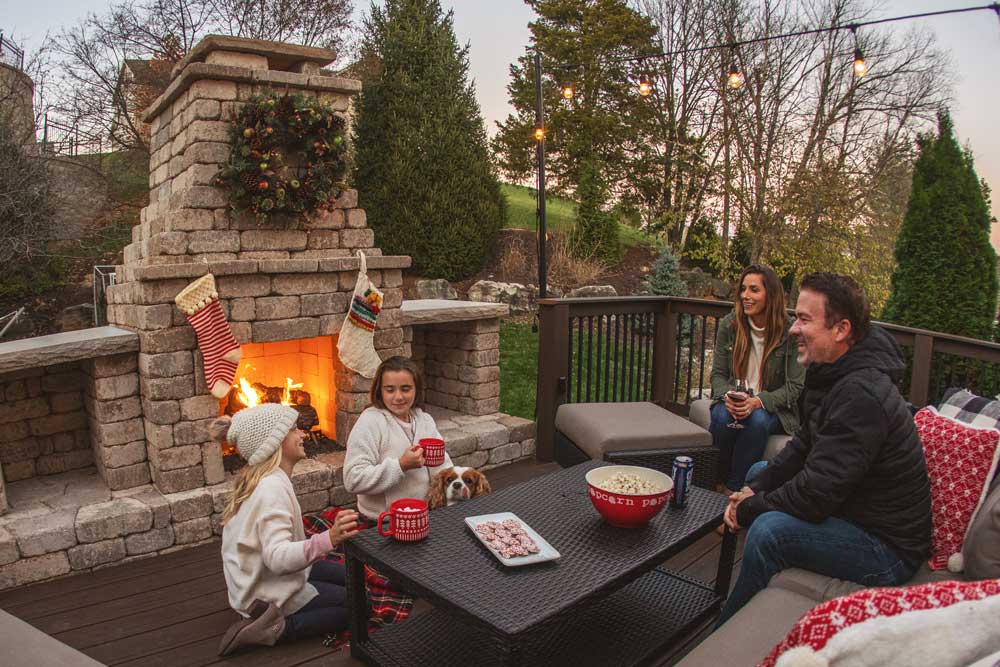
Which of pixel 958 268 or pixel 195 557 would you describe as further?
pixel 958 268

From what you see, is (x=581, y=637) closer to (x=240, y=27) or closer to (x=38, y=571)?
(x=38, y=571)

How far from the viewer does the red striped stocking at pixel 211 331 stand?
3.47 m

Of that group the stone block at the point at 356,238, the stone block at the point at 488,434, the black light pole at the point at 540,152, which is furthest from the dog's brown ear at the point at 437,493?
the black light pole at the point at 540,152

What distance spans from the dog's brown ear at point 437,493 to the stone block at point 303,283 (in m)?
1.75

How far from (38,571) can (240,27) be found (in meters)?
12.0

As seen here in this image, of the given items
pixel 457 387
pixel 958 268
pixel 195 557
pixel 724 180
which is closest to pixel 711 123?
pixel 724 180

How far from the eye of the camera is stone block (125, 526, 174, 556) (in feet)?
11.0

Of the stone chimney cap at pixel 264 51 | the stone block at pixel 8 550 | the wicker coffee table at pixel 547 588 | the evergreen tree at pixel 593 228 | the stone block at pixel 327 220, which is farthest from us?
the evergreen tree at pixel 593 228

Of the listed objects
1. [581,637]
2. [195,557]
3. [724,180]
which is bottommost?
[195,557]

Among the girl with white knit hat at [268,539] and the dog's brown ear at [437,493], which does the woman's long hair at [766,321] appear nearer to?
the dog's brown ear at [437,493]

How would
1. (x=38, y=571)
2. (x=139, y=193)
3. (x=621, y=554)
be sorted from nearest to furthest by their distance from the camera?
(x=621, y=554)
(x=38, y=571)
(x=139, y=193)

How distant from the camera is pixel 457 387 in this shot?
5.16 metres

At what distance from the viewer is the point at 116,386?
3.57m

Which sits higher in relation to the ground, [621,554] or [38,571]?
[621,554]
